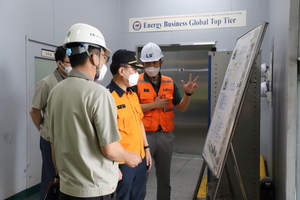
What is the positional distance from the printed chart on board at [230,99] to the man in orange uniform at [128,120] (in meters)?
0.60

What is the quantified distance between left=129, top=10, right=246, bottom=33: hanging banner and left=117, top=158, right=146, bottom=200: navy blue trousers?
147 inches

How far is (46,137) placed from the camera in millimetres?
2445

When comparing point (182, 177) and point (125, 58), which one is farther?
point (182, 177)

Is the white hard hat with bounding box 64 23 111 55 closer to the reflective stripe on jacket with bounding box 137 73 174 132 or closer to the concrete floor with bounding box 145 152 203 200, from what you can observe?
the reflective stripe on jacket with bounding box 137 73 174 132

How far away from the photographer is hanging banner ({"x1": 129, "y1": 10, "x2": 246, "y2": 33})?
5046 millimetres

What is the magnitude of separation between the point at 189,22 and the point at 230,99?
3568mm

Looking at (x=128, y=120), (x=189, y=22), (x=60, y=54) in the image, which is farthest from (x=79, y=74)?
(x=189, y=22)

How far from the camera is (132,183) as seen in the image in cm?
211

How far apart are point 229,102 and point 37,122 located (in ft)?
5.88

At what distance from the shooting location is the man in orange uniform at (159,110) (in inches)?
108

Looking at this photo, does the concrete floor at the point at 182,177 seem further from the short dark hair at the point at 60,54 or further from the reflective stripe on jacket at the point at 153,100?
the short dark hair at the point at 60,54

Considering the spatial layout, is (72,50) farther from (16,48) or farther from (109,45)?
(109,45)

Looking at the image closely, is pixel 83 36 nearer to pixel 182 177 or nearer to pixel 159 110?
pixel 159 110

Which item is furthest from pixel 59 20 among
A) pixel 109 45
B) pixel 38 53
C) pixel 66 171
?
pixel 66 171
